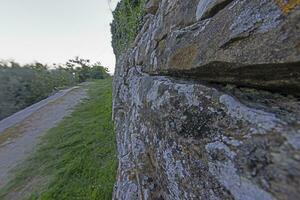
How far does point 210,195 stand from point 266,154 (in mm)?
426

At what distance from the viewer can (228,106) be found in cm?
130

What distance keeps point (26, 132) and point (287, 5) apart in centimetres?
849

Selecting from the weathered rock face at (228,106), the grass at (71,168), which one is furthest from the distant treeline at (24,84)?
the weathered rock face at (228,106)

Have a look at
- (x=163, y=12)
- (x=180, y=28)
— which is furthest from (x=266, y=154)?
(x=163, y=12)

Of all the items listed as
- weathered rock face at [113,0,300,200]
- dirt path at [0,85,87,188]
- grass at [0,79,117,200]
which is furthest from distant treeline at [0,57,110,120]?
weathered rock face at [113,0,300,200]

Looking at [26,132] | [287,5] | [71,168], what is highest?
[287,5]

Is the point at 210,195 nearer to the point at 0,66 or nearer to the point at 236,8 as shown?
the point at 236,8

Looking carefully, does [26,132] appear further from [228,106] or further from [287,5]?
[287,5]

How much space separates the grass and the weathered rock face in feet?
6.73

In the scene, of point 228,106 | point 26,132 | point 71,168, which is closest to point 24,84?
point 26,132

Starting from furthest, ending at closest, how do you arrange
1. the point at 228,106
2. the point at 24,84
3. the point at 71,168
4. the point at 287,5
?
the point at 24,84, the point at 71,168, the point at 228,106, the point at 287,5

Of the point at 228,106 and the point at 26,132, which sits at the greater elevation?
the point at 228,106

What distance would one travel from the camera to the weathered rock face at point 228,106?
3.34ft

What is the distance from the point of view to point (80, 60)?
25.4 metres
